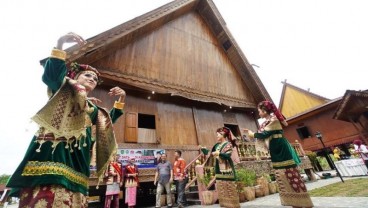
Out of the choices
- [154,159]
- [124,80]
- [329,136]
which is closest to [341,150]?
[329,136]

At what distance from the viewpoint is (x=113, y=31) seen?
8.87 metres

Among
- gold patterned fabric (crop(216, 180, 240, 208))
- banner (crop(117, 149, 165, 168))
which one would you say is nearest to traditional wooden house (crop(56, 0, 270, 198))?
banner (crop(117, 149, 165, 168))

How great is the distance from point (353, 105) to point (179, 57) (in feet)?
40.0

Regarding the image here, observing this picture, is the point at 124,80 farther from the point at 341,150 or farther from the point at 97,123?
the point at 341,150

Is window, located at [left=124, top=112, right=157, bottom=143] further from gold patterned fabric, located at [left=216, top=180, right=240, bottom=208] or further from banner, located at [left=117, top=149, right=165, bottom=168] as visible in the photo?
gold patterned fabric, located at [left=216, top=180, right=240, bottom=208]

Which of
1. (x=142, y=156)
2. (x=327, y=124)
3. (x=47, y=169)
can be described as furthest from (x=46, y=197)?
(x=327, y=124)

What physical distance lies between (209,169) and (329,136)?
16111 mm

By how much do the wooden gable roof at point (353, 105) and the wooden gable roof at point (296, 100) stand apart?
8.33 m

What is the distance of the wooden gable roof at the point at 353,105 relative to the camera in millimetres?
12750

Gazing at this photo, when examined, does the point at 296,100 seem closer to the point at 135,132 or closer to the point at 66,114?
the point at 135,132

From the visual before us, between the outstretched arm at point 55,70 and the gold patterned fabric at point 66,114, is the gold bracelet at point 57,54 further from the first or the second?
the gold patterned fabric at point 66,114

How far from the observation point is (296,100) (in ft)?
81.1

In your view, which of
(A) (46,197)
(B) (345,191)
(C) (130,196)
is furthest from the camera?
(C) (130,196)

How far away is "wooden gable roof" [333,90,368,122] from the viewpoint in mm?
12750
